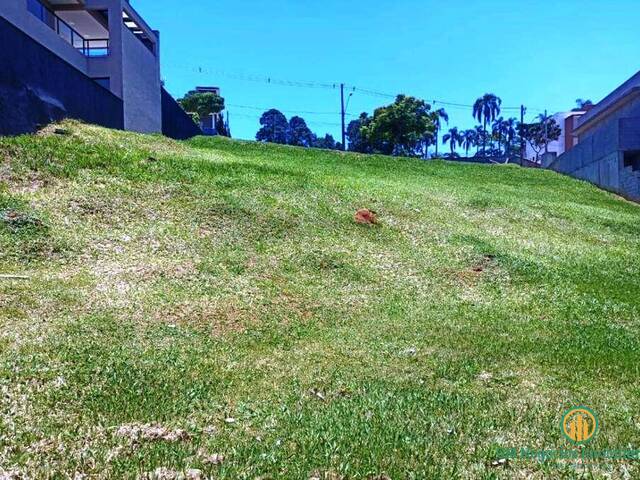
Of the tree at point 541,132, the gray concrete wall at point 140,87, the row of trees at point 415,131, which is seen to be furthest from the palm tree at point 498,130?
the gray concrete wall at point 140,87

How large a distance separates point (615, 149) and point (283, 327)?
78.2 ft

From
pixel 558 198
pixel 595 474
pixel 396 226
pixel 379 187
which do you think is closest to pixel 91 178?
pixel 396 226

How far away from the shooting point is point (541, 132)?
62500mm

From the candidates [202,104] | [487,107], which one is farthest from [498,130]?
[202,104]

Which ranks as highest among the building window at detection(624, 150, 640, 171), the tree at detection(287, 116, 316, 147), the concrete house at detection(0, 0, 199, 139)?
the tree at detection(287, 116, 316, 147)

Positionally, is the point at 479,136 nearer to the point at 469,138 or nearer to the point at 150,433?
the point at 469,138

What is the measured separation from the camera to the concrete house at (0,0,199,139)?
15.2 meters

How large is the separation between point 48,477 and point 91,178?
1032 cm

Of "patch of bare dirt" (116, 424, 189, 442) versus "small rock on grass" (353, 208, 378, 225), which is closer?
"patch of bare dirt" (116, 424, 189, 442)

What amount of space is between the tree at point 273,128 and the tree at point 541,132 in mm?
42704

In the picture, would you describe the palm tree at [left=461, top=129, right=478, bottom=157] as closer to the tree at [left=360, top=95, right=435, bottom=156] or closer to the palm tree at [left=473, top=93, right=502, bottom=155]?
the palm tree at [left=473, top=93, right=502, bottom=155]

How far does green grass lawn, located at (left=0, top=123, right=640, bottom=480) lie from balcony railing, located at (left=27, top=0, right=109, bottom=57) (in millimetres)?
8174

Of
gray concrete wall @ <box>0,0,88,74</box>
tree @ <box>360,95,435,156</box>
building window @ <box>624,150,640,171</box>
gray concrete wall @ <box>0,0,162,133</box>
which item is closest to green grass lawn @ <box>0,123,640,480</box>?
gray concrete wall @ <box>0,0,88,74</box>

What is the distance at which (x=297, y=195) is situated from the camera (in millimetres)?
14062
